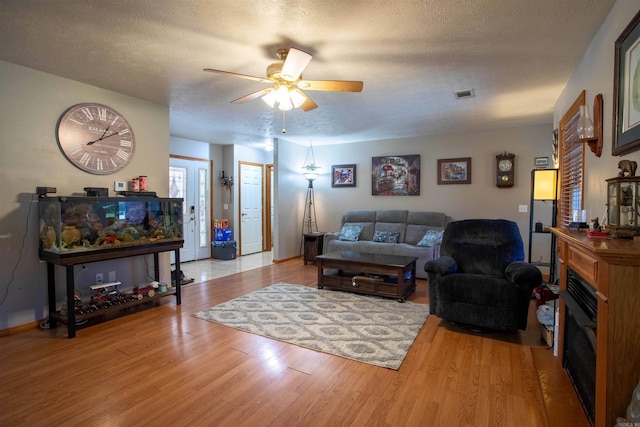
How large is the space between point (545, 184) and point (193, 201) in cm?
571

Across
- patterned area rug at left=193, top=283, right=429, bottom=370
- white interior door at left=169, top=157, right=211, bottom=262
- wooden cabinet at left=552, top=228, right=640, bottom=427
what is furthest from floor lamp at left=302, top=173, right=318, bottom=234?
wooden cabinet at left=552, top=228, right=640, bottom=427

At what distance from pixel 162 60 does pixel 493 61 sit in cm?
278

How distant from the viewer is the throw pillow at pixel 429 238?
504 centimetres

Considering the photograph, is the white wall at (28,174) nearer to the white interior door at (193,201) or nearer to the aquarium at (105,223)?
the aquarium at (105,223)

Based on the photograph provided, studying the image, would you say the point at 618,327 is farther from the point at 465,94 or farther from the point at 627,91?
the point at 465,94

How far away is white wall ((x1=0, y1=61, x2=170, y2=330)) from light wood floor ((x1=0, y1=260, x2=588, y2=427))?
0.39m

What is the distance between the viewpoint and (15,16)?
2.07 metres

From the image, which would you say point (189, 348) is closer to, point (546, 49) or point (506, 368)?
point (506, 368)

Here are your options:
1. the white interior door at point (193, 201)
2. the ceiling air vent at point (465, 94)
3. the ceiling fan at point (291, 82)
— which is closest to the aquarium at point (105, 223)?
the ceiling fan at point (291, 82)

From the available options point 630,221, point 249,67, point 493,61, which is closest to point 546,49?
point 493,61

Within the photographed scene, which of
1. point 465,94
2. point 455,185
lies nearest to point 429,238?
point 455,185

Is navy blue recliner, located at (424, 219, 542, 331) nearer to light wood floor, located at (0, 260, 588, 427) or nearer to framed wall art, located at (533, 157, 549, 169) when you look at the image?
light wood floor, located at (0, 260, 588, 427)

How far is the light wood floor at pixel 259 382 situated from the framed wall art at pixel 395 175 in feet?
11.0

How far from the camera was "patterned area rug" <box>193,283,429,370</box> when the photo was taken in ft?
8.57
